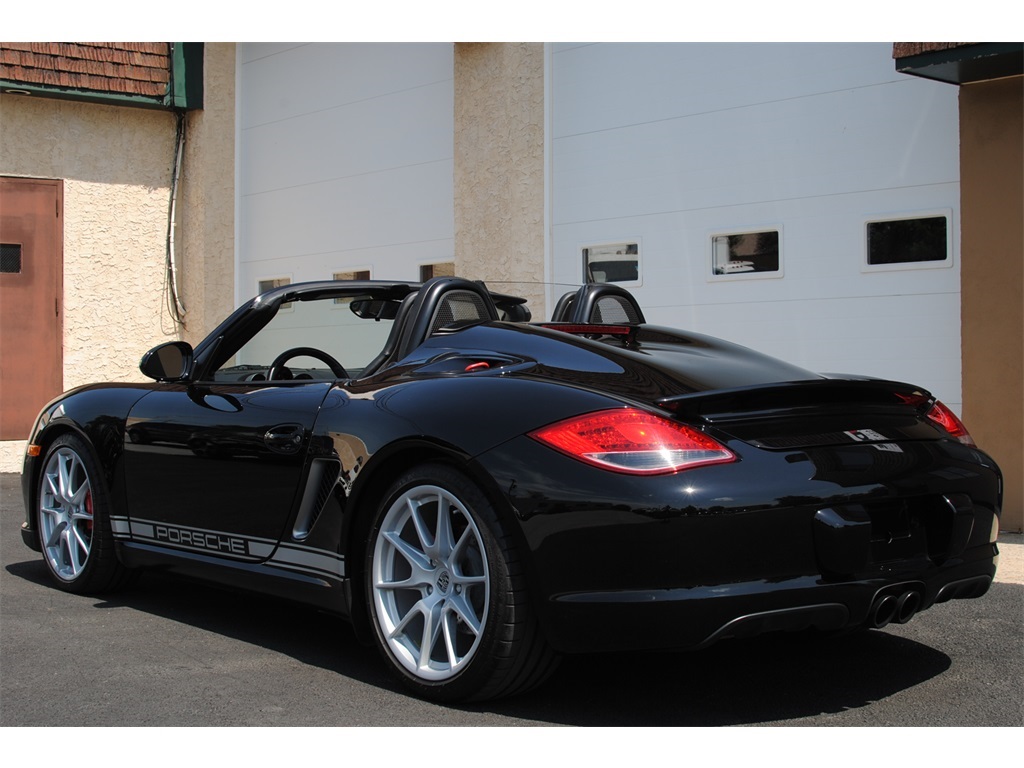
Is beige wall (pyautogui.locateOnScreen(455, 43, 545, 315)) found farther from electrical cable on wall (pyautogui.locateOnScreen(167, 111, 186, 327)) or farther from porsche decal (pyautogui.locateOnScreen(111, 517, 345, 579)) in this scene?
porsche decal (pyautogui.locateOnScreen(111, 517, 345, 579))

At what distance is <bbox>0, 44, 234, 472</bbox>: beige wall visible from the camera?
553 inches

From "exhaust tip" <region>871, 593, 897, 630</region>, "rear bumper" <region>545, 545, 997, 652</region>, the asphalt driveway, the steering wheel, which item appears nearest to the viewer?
"rear bumper" <region>545, 545, 997, 652</region>

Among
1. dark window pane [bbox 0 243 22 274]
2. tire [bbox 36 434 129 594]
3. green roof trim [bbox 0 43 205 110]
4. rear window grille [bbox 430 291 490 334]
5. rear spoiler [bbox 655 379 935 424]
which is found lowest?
tire [bbox 36 434 129 594]

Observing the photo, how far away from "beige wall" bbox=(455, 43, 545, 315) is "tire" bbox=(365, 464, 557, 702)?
6949mm

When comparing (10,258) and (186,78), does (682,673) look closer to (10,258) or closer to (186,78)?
(10,258)

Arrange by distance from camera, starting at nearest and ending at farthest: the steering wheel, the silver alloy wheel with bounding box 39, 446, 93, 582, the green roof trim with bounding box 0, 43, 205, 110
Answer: the steering wheel, the silver alloy wheel with bounding box 39, 446, 93, 582, the green roof trim with bounding box 0, 43, 205, 110

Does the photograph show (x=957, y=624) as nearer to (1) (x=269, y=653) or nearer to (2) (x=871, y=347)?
(1) (x=269, y=653)

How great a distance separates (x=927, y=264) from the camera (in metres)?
7.85

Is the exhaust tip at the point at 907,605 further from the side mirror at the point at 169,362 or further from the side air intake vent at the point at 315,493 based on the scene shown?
the side mirror at the point at 169,362

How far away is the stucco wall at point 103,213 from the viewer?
45.9ft

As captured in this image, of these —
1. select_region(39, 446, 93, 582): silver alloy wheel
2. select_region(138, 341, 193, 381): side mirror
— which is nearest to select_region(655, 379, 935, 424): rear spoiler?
select_region(138, 341, 193, 381): side mirror

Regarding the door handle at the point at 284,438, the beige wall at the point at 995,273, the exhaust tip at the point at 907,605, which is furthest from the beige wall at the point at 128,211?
the exhaust tip at the point at 907,605

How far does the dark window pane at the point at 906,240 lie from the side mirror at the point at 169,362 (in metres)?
5.09

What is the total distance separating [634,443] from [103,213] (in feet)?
41.3
